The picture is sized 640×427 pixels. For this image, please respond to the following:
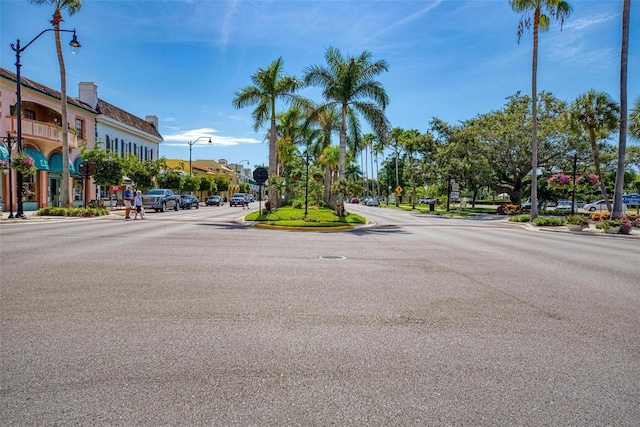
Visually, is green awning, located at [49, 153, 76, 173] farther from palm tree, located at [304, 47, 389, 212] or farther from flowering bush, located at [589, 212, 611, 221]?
flowering bush, located at [589, 212, 611, 221]

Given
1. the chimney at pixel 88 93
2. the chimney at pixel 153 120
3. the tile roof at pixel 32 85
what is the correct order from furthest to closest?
the chimney at pixel 153 120, the chimney at pixel 88 93, the tile roof at pixel 32 85

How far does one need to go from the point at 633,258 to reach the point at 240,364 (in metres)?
11.9

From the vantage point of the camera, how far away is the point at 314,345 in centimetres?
424

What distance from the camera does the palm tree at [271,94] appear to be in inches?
1005

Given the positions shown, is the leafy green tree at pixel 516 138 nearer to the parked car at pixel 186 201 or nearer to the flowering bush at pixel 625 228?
the flowering bush at pixel 625 228

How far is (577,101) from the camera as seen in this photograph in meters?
26.2

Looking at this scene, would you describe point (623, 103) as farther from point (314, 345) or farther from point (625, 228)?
point (314, 345)

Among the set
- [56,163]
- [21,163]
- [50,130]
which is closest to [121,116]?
[56,163]

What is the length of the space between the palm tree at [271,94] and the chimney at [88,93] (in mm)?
20783

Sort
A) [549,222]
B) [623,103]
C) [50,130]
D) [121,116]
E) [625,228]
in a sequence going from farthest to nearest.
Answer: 1. [121,116]
2. [50,130]
3. [549,222]
4. [623,103]
5. [625,228]

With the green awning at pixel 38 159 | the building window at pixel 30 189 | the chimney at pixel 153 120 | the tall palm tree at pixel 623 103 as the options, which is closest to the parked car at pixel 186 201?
the building window at pixel 30 189

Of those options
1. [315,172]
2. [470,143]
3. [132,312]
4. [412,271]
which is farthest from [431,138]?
[132,312]

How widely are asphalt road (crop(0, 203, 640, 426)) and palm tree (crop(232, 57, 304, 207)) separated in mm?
18063

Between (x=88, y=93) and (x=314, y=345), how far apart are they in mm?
43090
